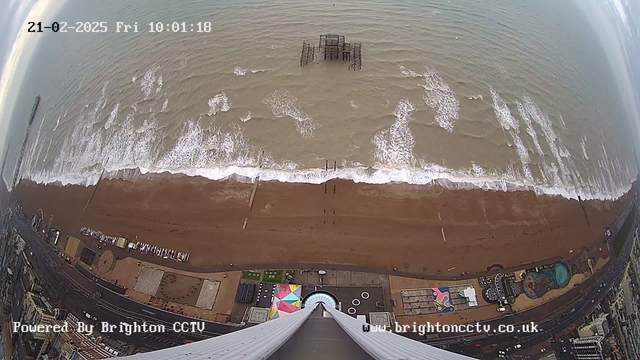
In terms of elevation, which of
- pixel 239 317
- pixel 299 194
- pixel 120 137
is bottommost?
pixel 239 317

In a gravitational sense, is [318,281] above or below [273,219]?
below

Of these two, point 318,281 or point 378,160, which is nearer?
point 318,281

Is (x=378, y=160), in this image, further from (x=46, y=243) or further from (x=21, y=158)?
(x=21, y=158)

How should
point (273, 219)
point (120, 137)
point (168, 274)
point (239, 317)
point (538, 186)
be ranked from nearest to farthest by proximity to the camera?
point (239, 317), point (168, 274), point (273, 219), point (538, 186), point (120, 137)

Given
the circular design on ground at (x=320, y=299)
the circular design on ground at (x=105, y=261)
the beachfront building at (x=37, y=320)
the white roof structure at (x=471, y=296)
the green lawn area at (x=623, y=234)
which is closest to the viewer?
the beachfront building at (x=37, y=320)

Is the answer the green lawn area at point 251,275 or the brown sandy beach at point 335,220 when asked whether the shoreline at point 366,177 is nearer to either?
the brown sandy beach at point 335,220

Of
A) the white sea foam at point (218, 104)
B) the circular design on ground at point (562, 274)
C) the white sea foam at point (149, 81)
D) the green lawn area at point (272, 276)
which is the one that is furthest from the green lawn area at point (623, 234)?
the white sea foam at point (149, 81)

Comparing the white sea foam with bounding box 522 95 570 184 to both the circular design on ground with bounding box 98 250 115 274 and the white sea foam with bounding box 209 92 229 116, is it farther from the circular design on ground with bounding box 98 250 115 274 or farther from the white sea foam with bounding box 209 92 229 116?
the circular design on ground with bounding box 98 250 115 274

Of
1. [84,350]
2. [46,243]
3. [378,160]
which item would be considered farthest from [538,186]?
[46,243]

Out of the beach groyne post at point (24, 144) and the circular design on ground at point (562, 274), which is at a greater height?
the beach groyne post at point (24, 144)
